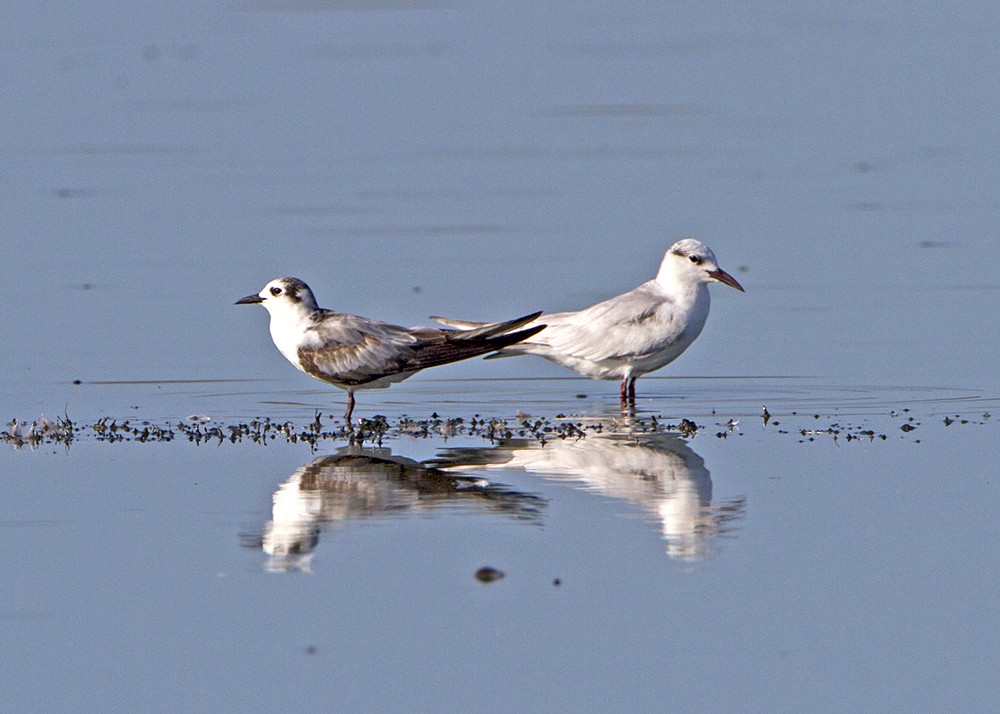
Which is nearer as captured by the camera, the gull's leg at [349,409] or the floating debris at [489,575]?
the floating debris at [489,575]

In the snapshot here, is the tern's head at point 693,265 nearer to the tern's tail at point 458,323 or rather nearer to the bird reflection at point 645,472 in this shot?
the tern's tail at point 458,323

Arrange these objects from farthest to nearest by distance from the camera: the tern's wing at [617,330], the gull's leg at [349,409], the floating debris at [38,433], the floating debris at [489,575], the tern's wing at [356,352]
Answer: the tern's wing at [617,330], the tern's wing at [356,352], the gull's leg at [349,409], the floating debris at [38,433], the floating debris at [489,575]

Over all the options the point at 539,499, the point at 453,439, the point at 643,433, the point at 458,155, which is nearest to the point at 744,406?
the point at 643,433

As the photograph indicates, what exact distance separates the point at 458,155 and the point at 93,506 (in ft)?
39.4

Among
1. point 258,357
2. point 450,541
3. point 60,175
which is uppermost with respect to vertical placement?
point 60,175

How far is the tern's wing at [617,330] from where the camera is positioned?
11.8m

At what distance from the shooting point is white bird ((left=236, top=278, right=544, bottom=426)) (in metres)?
11.0

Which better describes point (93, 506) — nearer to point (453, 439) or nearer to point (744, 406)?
point (453, 439)

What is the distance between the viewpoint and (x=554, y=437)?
1019 cm

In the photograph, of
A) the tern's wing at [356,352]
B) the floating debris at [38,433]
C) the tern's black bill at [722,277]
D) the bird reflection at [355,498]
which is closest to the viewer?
the bird reflection at [355,498]

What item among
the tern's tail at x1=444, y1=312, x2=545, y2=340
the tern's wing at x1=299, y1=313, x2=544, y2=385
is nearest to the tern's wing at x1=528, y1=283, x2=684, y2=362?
the tern's tail at x1=444, y1=312, x2=545, y2=340

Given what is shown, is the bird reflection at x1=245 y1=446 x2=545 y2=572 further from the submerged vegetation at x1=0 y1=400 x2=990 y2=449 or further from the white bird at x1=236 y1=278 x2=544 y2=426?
the white bird at x1=236 y1=278 x2=544 y2=426

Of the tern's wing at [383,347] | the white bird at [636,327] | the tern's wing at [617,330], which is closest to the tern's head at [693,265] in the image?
the white bird at [636,327]

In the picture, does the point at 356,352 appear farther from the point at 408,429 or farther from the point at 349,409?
the point at 408,429
